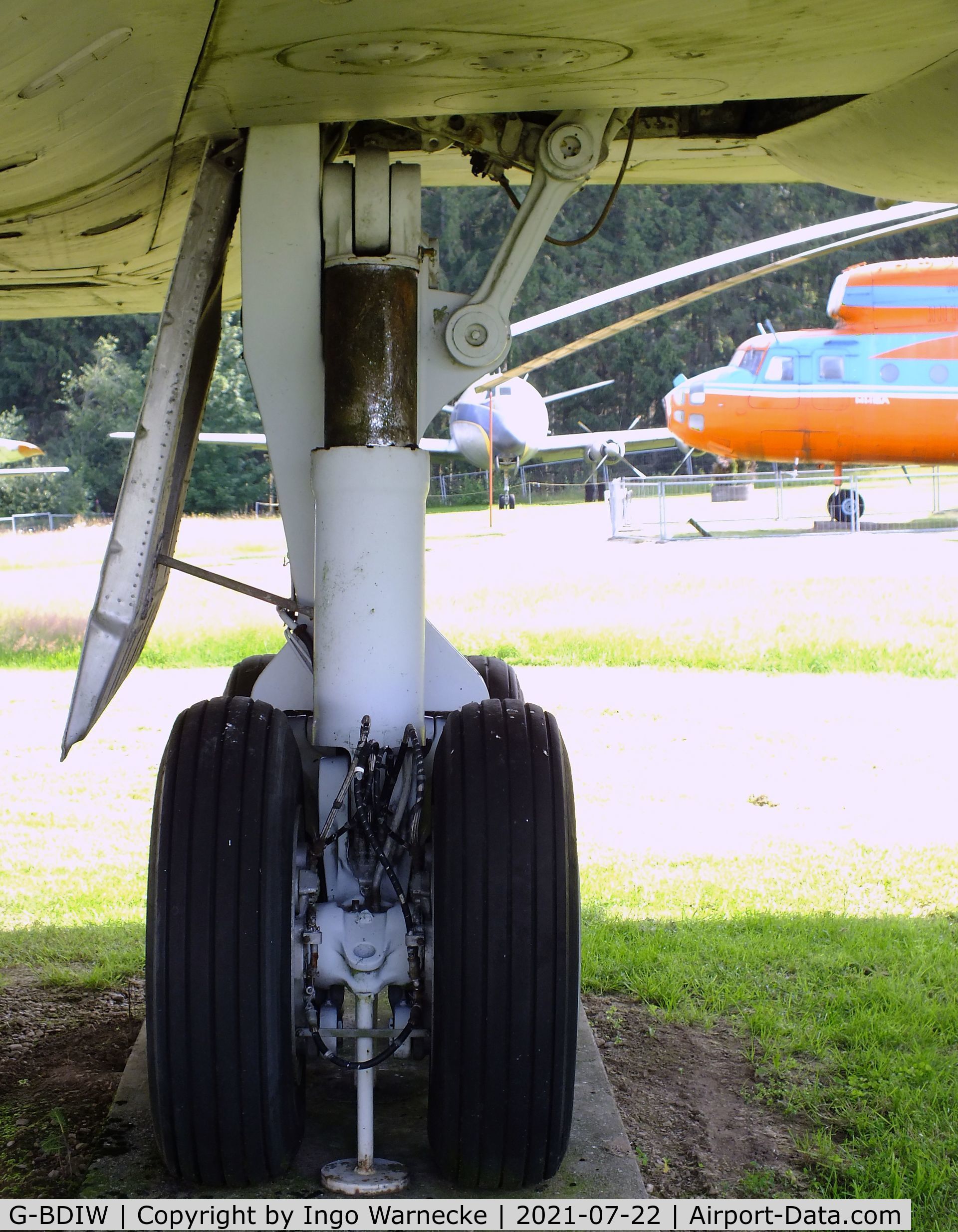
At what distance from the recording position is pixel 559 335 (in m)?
43.2

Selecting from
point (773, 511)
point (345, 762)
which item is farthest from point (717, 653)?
point (773, 511)

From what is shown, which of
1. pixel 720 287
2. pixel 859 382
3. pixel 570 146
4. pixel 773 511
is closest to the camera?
pixel 570 146

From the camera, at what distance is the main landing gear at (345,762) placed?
2.06 m

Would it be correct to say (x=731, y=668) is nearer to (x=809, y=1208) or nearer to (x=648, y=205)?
(x=809, y=1208)

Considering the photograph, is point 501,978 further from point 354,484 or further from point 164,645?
point 164,645

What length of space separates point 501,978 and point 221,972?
18.5 inches

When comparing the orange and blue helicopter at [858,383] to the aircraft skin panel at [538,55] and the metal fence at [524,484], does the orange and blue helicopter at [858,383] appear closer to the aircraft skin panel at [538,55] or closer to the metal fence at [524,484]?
the metal fence at [524,484]

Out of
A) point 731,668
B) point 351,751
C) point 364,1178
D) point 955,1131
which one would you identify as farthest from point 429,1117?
point 731,668

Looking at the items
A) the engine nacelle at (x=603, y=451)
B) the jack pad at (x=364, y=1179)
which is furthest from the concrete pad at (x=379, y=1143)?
the engine nacelle at (x=603, y=451)

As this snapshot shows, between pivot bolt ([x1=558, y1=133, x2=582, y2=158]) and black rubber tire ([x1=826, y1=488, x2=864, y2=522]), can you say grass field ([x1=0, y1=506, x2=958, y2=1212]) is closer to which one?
pivot bolt ([x1=558, y1=133, x2=582, y2=158])

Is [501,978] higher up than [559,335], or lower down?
lower down

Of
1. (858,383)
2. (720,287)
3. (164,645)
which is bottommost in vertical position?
(164,645)

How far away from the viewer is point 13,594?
490 inches

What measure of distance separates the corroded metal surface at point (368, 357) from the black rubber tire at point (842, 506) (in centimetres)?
1745
